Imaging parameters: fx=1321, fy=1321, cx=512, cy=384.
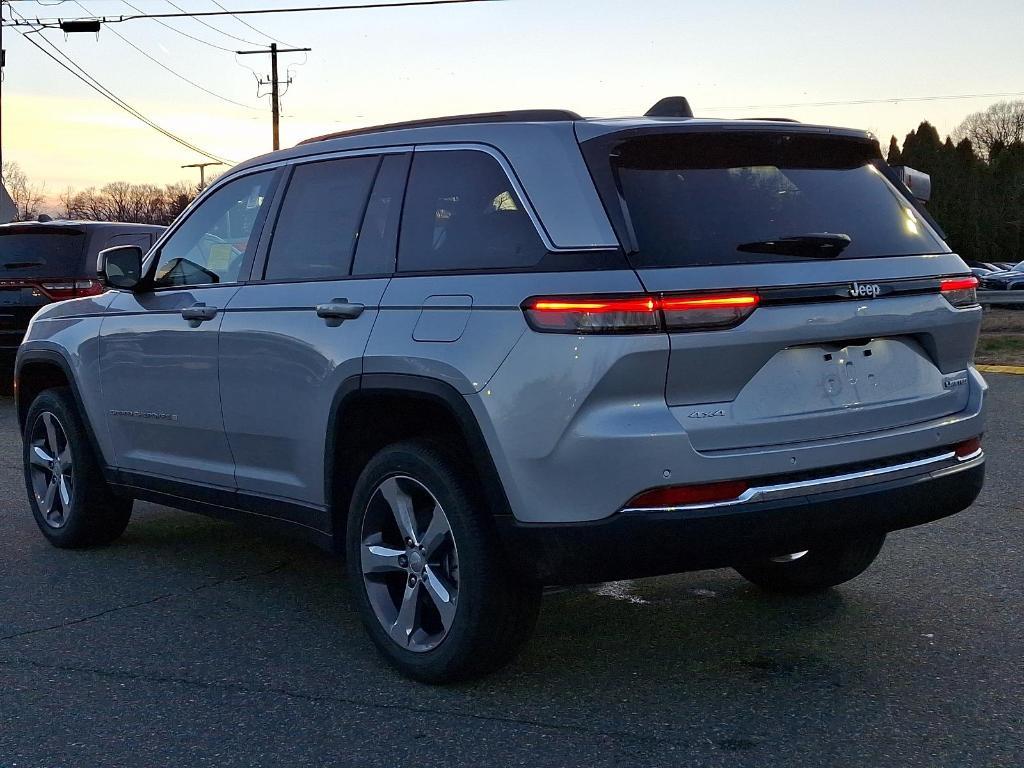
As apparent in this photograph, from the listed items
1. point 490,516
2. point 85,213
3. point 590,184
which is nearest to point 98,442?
point 490,516

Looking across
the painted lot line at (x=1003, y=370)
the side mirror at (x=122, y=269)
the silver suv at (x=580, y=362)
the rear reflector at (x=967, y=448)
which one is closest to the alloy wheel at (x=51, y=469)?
the side mirror at (x=122, y=269)

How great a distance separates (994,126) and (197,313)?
139m

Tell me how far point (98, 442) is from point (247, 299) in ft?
5.05

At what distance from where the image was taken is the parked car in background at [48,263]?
1243 cm

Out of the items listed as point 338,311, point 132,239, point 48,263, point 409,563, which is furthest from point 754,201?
point 48,263

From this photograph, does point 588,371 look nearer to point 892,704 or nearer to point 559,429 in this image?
point 559,429

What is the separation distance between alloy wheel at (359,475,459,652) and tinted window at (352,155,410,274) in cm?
78

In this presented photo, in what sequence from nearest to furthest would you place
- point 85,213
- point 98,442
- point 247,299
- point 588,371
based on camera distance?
point 588,371, point 247,299, point 98,442, point 85,213

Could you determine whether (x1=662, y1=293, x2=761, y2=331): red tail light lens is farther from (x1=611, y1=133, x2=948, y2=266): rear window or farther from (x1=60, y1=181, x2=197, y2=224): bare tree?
(x1=60, y1=181, x2=197, y2=224): bare tree

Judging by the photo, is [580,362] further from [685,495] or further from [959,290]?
[959,290]

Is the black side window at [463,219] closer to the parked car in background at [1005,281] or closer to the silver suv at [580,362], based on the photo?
the silver suv at [580,362]

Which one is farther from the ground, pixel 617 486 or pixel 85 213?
pixel 617 486

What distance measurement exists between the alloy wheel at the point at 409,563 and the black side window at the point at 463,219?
759 millimetres

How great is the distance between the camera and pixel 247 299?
513 cm
